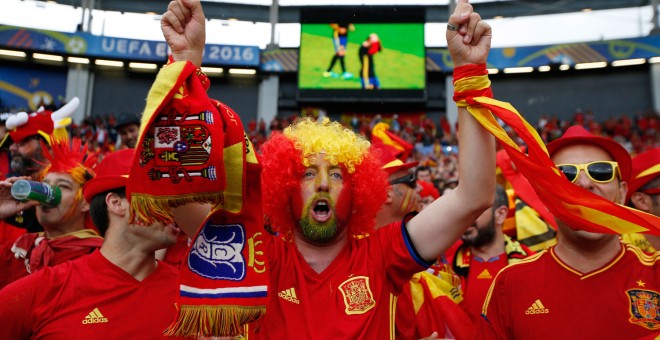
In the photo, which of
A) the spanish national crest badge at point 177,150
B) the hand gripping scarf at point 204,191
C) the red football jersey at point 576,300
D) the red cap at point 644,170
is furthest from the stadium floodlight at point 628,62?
the spanish national crest badge at point 177,150

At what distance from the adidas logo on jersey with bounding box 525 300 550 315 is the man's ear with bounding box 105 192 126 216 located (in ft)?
7.09

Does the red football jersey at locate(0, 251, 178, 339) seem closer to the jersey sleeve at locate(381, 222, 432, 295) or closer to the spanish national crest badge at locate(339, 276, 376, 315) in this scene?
the spanish national crest badge at locate(339, 276, 376, 315)

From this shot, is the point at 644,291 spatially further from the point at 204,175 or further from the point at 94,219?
the point at 94,219

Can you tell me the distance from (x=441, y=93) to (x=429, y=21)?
16.1ft

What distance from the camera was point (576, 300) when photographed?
245 cm

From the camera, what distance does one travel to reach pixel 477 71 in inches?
85.6

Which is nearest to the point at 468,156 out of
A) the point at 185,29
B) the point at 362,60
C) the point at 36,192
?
the point at 185,29

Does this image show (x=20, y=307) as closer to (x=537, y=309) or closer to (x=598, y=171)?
(x=537, y=309)

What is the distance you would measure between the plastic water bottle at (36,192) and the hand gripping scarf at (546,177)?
2.40 meters

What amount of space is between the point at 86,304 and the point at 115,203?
0.63 m

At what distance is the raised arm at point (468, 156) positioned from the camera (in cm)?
219

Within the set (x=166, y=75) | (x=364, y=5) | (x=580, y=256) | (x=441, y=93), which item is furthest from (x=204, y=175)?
(x=441, y=93)

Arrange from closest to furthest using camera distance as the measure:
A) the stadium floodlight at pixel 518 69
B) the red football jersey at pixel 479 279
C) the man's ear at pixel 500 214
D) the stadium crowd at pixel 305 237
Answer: the stadium crowd at pixel 305 237 → the red football jersey at pixel 479 279 → the man's ear at pixel 500 214 → the stadium floodlight at pixel 518 69

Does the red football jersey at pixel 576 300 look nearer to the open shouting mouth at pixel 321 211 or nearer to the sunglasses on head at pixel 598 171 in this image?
the sunglasses on head at pixel 598 171
